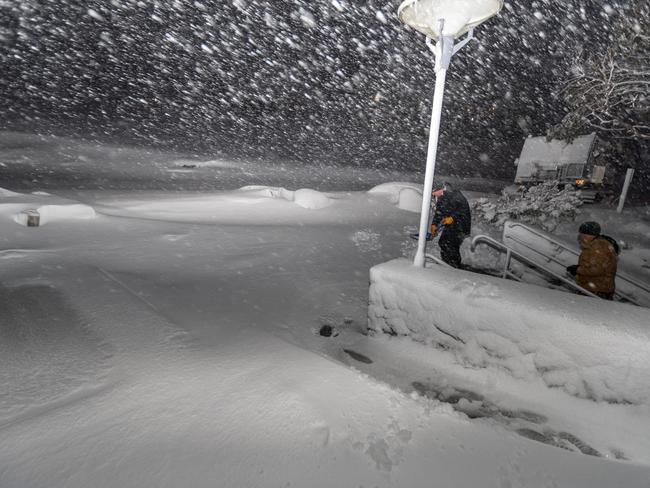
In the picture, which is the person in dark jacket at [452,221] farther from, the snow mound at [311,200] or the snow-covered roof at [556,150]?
the snow-covered roof at [556,150]

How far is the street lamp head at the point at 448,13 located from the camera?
9.97 feet

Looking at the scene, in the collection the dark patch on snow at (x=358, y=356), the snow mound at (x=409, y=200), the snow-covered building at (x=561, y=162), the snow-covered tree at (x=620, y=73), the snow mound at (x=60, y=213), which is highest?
the snow-covered tree at (x=620, y=73)

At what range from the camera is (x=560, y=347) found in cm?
256

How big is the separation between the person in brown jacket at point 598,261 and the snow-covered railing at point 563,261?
1242 mm

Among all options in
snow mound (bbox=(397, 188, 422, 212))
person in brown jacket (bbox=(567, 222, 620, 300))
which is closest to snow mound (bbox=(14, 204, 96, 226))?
person in brown jacket (bbox=(567, 222, 620, 300))

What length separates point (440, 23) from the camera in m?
3.16

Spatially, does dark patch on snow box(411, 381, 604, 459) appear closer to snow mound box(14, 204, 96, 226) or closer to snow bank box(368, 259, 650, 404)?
snow bank box(368, 259, 650, 404)

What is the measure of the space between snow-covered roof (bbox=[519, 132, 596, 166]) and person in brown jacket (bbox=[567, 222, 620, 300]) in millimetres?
10568

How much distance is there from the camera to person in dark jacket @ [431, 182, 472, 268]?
5961 millimetres

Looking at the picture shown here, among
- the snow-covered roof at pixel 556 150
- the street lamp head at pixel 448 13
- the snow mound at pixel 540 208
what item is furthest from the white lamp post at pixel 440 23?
the snow-covered roof at pixel 556 150

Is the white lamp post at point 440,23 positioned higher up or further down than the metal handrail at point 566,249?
higher up

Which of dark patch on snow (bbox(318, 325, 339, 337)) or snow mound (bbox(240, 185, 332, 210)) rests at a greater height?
snow mound (bbox(240, 185, 332, 210))

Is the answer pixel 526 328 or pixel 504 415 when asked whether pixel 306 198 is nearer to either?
pixel 526 328

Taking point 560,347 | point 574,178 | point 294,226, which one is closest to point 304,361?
point 560,347
